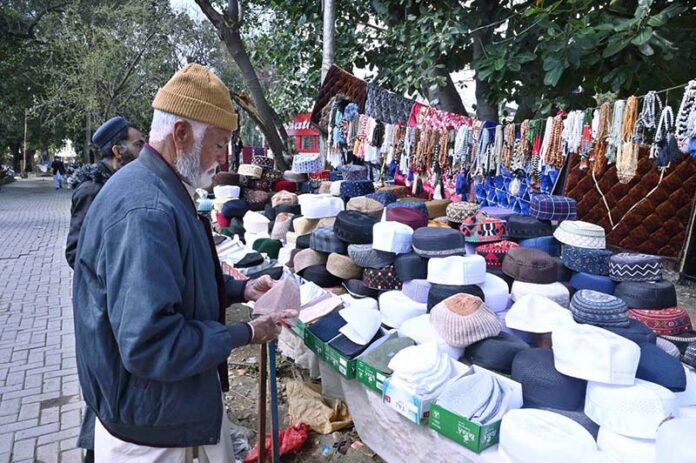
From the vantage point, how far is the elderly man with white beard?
3.76 feet

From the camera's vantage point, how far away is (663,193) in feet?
19.6

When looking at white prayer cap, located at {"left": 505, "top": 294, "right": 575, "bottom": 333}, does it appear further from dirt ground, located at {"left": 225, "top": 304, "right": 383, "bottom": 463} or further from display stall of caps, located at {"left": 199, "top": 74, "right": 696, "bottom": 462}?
dirt ground, located at {"left": 225, "top": 304, "right": 383, "bottom": 463}

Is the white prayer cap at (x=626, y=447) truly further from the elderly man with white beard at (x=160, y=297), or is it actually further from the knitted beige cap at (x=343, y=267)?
the knitted beige cap at (x=343, y=267)

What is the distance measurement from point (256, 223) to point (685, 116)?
3.71 m

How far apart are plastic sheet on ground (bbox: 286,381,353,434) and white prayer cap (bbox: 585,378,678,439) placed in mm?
1599

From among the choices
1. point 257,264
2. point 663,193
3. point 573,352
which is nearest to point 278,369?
point 257,264

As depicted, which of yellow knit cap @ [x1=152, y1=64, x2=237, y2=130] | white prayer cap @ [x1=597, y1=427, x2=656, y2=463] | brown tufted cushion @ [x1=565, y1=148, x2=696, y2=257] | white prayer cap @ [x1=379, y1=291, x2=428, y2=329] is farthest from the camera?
brown tufted cushion @ [x1=565, y1=148, x2=696, y2=257]

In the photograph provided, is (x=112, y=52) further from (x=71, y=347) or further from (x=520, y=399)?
(x=520, y=399)

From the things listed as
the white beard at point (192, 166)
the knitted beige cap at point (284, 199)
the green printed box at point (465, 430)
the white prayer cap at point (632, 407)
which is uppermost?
the white beard at point (192, 166)

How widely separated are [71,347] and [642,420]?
428 cm

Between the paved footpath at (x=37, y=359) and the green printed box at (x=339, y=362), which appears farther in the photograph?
the paved footpath at (x=37, y=359)

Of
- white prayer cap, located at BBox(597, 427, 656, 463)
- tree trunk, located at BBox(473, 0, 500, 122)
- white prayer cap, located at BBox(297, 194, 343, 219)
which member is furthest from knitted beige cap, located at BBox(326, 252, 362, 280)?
tree trunk, located at BBox(473, 0, 500, 122)

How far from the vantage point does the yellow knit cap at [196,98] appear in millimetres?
1317

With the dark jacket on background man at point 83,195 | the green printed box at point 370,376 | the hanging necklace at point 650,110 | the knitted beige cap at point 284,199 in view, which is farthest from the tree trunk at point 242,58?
the green printed box at point 370,376
